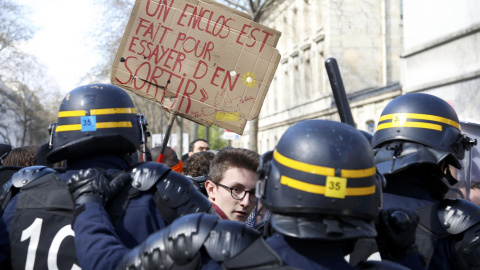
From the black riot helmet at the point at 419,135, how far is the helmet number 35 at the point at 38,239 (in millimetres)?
1448

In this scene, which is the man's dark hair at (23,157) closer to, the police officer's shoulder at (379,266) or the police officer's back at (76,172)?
the police officer's back at (76,172)

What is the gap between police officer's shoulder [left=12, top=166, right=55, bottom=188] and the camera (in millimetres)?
3263

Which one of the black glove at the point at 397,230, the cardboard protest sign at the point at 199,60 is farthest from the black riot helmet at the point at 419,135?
the cardboard protest sign at the point at 199,60

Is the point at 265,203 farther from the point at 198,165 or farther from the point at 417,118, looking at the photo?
the point at 198,165

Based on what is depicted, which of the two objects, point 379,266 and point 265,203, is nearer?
point 379,266

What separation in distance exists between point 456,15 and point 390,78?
17226 millimetres

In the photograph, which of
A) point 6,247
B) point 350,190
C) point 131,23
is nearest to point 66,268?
point 6,247

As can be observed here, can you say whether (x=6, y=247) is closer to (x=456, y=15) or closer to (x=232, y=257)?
(x=232, y=257)

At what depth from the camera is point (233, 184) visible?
14.9 ft

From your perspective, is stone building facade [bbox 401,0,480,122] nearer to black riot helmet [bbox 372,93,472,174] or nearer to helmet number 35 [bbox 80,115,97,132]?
black riot helmet [bbox 372,93,472,174]

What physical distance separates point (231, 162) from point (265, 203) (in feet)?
7.29

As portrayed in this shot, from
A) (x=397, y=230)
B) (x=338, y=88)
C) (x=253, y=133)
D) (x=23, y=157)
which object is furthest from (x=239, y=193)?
(x=253, y=133)

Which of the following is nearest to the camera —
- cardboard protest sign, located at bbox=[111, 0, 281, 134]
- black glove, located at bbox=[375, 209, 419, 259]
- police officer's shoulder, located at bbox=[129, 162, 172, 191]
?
black glove, located at bbox=[375, 209, 419, 259]

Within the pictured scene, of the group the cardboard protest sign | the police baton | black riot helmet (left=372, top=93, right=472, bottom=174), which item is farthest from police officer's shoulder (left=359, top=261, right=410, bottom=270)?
the cardboard protest sign
